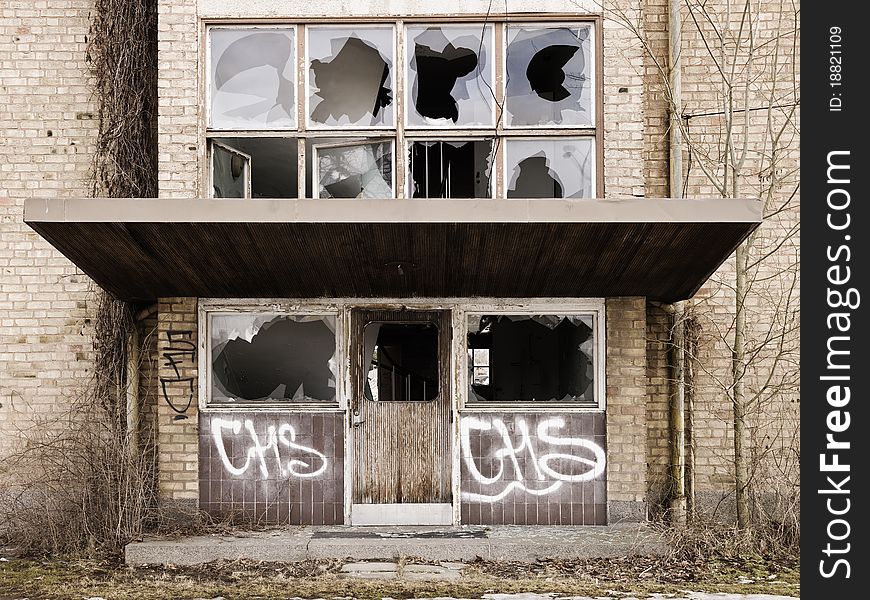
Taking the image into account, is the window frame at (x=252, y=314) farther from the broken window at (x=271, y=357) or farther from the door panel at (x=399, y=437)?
the door panel at (x=399, y=437)

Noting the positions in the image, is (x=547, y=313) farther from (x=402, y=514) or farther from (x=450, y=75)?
(x=450, y=75)

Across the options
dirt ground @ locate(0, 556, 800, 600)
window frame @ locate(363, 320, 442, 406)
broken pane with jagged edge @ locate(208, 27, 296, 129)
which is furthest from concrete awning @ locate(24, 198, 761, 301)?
dirt ground @ locate(0, 556, 800, 600)

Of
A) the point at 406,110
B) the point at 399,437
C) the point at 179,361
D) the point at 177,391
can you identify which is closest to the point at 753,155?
the point at 406,110

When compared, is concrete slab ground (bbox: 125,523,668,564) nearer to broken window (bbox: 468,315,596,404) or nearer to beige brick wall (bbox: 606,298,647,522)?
beige brick wall (bbox: 606,298,647,522)

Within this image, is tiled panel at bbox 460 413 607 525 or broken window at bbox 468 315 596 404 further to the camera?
broken window at bbox 468 315 596 404

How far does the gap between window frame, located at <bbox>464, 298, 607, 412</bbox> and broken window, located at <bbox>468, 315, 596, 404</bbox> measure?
37 millimetres

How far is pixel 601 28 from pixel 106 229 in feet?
15.6

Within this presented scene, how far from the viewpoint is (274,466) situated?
7.35 m

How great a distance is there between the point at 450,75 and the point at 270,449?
3.92 metres

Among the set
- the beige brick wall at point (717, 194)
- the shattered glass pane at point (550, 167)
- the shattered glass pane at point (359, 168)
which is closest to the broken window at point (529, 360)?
the beige brick wall at point (717, 194)

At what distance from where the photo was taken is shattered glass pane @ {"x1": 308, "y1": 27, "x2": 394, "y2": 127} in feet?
24.4

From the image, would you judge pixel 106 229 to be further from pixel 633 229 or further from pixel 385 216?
pixel 633 229
